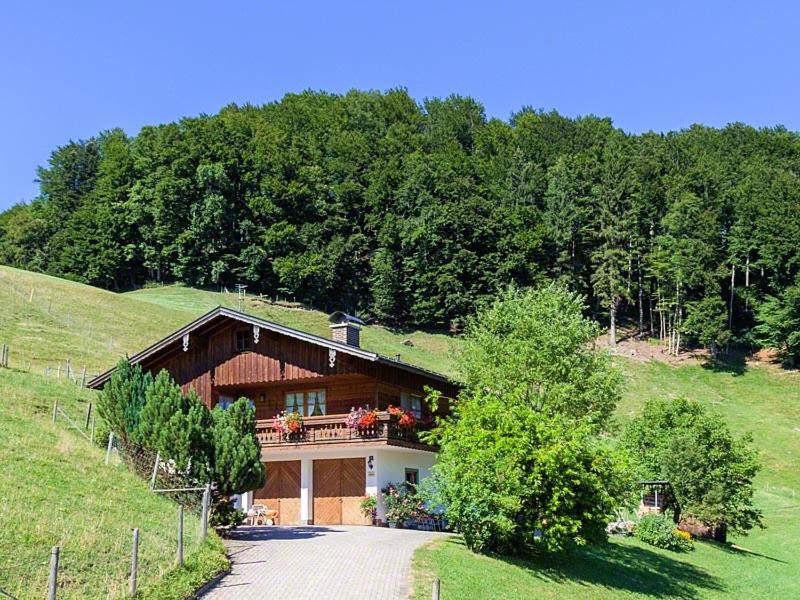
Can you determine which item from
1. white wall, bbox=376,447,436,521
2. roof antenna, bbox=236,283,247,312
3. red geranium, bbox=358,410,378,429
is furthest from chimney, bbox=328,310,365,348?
roof antenna, bbox=236,283,247,312

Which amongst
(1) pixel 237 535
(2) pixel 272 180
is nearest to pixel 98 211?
(2) pixel 272 180

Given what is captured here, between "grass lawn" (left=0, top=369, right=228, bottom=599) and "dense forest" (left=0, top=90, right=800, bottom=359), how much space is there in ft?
196

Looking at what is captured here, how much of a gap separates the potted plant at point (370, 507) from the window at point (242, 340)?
7.98 meters

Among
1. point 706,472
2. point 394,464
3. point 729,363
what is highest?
point 729,363

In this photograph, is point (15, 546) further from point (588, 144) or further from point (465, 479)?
point (588, 144)

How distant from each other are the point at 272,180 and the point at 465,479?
249 ft

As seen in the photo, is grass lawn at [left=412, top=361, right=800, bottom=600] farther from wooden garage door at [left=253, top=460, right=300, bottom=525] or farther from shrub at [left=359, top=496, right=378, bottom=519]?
wooden garage door at [left=253, top=460, right=300, bottom=525]

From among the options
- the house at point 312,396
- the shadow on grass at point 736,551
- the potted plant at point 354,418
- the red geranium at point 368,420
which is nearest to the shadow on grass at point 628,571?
the shadow on grass at point 736,551

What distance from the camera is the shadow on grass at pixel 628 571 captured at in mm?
21547

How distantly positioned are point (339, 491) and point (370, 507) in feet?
6.06

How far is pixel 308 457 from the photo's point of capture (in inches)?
1195

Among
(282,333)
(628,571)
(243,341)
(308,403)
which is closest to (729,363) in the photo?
(308,403)

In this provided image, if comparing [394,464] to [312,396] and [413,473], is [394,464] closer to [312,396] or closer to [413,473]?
[413,473]

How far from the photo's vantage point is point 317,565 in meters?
18.1
